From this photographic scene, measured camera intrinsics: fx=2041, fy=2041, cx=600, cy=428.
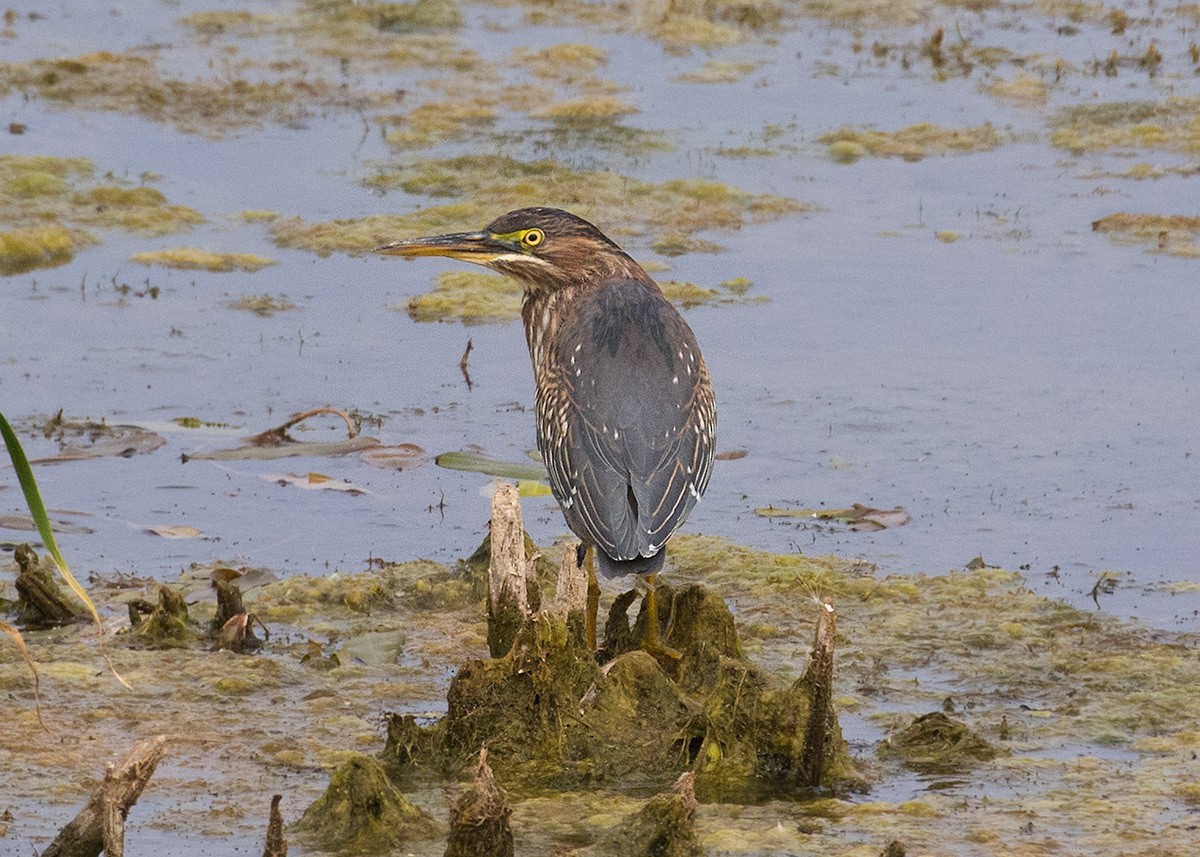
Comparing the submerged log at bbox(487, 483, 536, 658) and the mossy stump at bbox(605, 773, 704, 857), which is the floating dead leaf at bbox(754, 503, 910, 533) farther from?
the mossy stump at bbox(605, 773, 704, 857)

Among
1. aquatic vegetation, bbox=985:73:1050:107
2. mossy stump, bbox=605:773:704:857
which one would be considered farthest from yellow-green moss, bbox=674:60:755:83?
mossy stump, bbox=605:773:704:857

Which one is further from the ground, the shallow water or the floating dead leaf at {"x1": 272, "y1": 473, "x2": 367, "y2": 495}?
the shallow water

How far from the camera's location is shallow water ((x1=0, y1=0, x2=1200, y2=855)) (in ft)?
25.6

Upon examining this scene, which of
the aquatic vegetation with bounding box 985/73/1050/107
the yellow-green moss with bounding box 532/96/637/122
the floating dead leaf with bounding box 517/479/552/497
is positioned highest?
the aquatic vegetation with bounding box 985/73/1050/107

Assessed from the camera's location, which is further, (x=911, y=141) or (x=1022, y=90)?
(x=1022, y=90)

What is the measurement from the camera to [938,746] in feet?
18.8

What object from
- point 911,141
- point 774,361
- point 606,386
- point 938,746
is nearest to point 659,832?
point 938,746

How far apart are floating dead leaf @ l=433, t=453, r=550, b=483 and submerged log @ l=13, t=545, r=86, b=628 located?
76.3 inches

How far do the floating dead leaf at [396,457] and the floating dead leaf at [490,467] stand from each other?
0.35 feet

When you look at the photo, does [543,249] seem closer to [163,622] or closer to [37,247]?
[163,622]

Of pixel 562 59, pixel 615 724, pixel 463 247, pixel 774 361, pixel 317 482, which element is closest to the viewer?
pixel 615 724

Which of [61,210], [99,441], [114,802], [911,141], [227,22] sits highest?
[227,22]

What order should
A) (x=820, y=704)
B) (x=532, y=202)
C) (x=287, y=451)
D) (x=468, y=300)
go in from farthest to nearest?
(x=532, y=202) < (x=468, y=300) < (x=287, y=451) < (x=820, y=704)

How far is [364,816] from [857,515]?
336 centimetres
